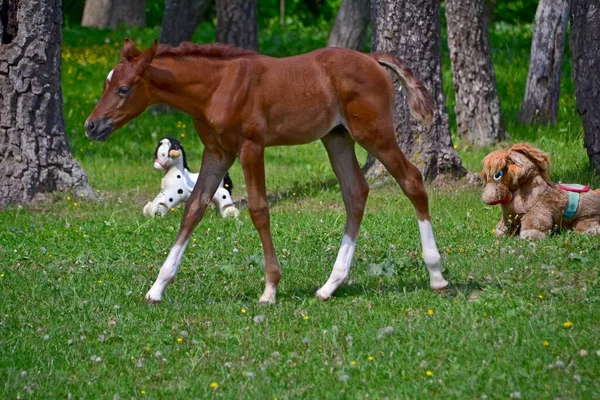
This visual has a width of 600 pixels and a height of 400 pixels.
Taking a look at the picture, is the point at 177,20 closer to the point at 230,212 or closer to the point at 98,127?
the point at 230,212

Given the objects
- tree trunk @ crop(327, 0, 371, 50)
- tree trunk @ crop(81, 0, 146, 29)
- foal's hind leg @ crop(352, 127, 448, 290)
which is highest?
foal's hind leg @ crop(352, 127, 448, 290)

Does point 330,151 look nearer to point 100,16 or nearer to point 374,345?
point 374,345

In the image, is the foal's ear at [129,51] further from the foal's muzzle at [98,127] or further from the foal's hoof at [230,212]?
the foal's hoof at [230,212]

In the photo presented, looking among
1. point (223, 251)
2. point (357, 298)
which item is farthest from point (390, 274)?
point (223, 251)

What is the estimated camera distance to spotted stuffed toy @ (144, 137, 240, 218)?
33.5ft

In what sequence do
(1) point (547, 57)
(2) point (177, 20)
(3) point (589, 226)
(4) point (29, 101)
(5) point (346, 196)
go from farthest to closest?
(2) point (177, 20) < (1) point (547, 57) < (4) point (29, 101) < (3) point (589, 226) < (5) point (346, 196)

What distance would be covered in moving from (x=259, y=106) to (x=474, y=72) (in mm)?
7267

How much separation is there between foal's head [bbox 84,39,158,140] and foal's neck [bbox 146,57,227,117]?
0.08 metres

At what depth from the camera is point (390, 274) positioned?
7641 millimetres

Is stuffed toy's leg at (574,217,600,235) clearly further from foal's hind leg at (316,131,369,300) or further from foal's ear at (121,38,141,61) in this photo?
foal's ear at (121,38,141,61)

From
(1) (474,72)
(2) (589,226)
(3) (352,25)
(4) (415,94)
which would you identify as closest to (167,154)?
(4) (415,94)

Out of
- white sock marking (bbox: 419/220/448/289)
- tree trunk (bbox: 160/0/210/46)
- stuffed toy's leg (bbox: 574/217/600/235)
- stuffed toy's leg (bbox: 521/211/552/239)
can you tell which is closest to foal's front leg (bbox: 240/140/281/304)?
white sock marking (bbox: 419/220/448/289)

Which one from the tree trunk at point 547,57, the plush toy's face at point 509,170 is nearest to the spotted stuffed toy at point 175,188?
the plush toy's face at point 509,170

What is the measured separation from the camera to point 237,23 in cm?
1666
